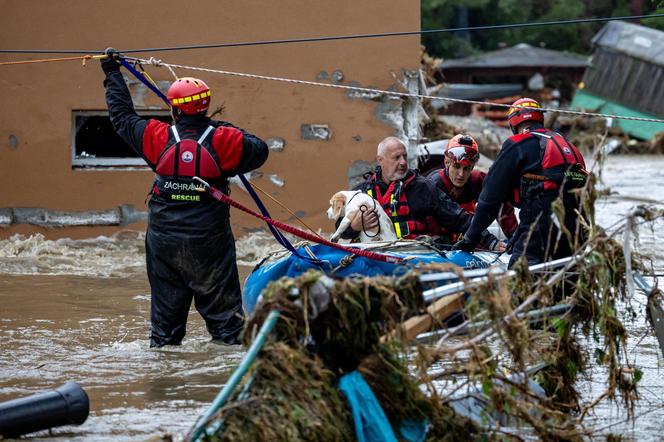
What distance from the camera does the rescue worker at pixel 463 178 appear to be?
877 cm

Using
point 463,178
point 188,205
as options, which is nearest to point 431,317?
point 188,205

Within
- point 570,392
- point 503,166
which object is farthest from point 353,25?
point 570,392

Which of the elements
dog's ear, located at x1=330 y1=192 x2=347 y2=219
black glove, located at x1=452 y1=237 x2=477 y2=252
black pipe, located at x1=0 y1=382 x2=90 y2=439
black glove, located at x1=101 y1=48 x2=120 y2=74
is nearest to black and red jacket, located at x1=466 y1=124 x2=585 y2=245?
black glove, located at x1=452 y1=237 x2=477 y2=252

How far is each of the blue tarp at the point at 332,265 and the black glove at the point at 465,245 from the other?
0.16 feet

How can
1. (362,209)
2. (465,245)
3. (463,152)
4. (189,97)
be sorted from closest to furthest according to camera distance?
(189,97)
(465,245)
(362,209)
(463,152)

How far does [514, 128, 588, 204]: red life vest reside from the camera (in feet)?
23.8

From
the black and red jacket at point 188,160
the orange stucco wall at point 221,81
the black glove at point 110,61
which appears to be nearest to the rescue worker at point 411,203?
the black and red jacket at point 188,160

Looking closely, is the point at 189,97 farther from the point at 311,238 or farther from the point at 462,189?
the point at 462,189

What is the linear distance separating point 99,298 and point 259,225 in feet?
9.39

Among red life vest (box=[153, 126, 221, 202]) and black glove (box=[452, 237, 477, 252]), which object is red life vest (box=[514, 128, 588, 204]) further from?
red life vest (box=[153, 126, 221, 202])

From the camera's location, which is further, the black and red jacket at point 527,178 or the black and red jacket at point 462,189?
the black and red jacket at point 462,189

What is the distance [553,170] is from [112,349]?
129 inches

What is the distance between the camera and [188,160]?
24.3ft

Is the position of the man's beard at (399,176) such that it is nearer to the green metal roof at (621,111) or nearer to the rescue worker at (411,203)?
the rescue worker at (411,203)
